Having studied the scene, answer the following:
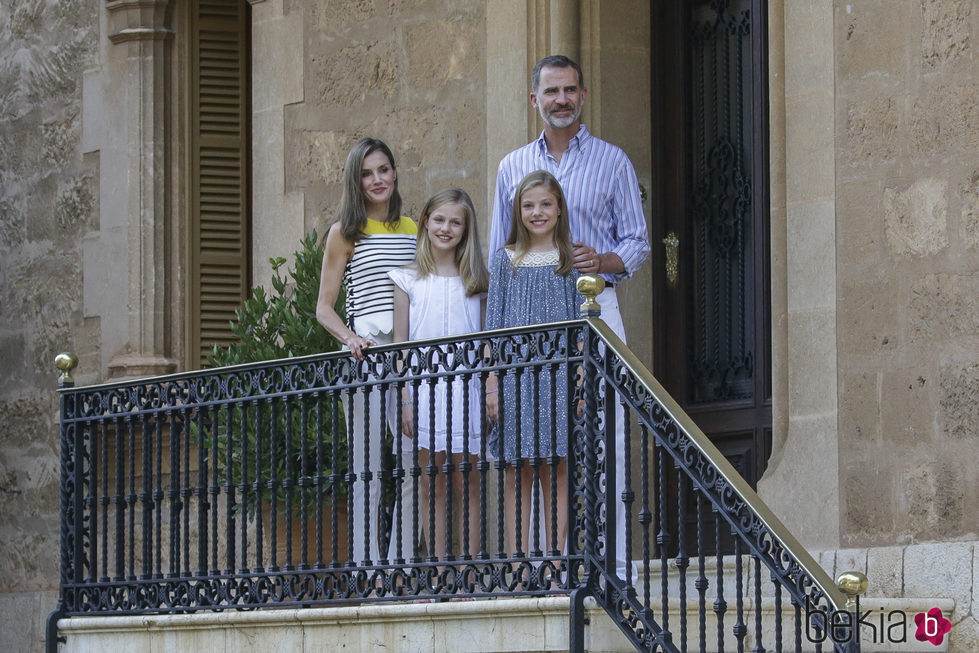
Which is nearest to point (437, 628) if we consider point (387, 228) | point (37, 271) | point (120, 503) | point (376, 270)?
point (376, 270)

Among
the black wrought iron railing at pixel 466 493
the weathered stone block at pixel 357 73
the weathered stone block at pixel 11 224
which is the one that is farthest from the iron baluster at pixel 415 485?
the weathered stone block at pixel 11 224

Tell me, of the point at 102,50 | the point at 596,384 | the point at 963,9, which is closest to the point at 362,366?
the point at 596,384

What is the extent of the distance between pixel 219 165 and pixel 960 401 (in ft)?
19.2

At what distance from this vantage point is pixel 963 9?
764cm

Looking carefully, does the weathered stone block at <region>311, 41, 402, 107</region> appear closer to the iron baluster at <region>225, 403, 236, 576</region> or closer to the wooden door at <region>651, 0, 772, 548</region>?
the wooden door at <region>651, 0, 772, 548</region>

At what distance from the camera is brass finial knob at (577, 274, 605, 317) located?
6.63 meters

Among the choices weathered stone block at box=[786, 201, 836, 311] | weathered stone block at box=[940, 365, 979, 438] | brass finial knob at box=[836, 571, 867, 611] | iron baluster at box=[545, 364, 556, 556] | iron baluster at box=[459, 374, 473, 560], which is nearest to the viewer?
brass finial knob at box=[836, 571, 867, 611]

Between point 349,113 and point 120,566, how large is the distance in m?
3.16

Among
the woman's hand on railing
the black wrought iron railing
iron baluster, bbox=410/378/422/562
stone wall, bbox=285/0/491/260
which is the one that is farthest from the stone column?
iron baluster, bbox=410/378/422/562

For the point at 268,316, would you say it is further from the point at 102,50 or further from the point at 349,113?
the point at 102,50

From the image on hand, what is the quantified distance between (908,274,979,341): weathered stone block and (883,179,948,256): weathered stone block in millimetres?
133

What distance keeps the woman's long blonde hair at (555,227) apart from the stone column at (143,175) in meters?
4.85

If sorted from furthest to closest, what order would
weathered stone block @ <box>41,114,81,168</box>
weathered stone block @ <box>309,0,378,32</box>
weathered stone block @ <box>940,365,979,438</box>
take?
weathered stone block @ <box>41,114,81,168</box> → weathered stone block @ <box>309,0,378,32</box> → weathered stone block @ <box>940,365,979,438</box>

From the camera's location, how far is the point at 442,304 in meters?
7.67
